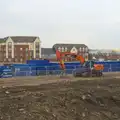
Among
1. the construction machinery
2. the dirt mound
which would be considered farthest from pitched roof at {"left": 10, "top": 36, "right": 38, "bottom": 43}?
the dirt mound

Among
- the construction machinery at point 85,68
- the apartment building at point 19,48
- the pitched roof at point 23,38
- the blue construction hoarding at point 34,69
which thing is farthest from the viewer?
the pitched roof at point 23,38

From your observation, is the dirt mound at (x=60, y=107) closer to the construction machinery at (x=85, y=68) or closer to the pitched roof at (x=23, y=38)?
the construction machinery at (x=85, y=68)

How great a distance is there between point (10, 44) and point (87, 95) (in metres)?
124

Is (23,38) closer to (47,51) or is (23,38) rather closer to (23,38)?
(23,38)

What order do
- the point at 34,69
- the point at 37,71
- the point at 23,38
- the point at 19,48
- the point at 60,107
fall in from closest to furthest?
the point at 60,107 < the point at 34,69 < the point at 37,71 < the point at 19,48 < the point at 23,38

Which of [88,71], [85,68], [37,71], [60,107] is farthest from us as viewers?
[37,71]

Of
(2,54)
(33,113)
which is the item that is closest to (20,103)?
(33,113)

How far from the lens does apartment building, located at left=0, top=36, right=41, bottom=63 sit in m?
138

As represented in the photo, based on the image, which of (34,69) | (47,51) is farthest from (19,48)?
(34,69)

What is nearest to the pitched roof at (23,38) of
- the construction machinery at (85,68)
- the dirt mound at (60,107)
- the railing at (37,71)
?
the railing at (37,71)

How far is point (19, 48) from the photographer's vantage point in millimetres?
141125

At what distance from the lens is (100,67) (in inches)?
1825

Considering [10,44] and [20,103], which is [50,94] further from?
[10,44]

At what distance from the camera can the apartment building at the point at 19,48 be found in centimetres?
13812
